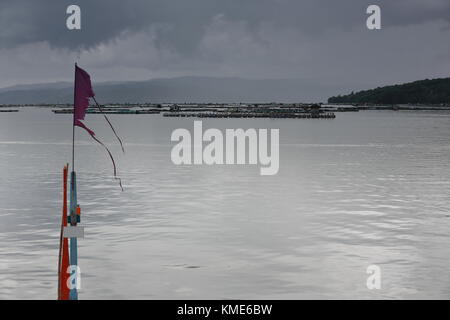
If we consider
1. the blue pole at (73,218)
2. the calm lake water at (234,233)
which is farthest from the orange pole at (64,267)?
the calm lake water at (234,233)

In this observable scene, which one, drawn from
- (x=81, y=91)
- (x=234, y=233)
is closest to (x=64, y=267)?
(x=81, y=91)

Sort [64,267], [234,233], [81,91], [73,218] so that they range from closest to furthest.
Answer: [81,91] → [73,218] → [64,267] → [234,233]

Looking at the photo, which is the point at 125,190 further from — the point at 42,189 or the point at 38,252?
the point at 38,252

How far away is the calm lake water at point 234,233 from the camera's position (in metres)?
16.5

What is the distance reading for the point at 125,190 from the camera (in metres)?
33.5

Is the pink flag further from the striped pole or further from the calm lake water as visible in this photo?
the calm lake water

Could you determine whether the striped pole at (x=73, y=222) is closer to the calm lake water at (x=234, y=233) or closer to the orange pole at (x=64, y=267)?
the orange pole at (x=64, y=267)

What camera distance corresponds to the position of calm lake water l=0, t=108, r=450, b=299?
16.5 metres

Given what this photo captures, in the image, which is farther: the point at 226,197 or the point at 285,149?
the point at 285,149

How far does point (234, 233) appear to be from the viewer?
22.7m

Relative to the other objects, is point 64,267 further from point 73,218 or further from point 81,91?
point 81,91

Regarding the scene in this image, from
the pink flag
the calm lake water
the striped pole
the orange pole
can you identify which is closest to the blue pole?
the striped pole
